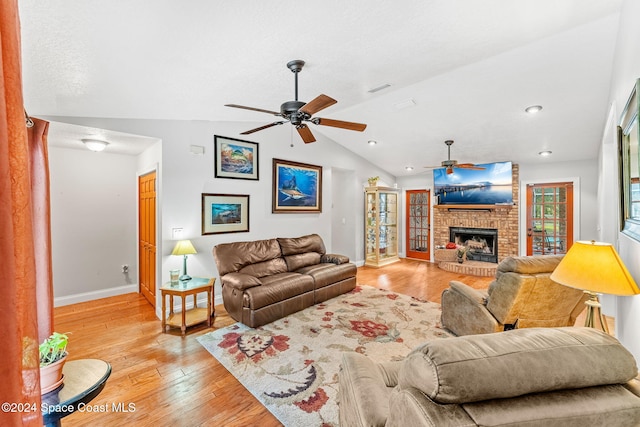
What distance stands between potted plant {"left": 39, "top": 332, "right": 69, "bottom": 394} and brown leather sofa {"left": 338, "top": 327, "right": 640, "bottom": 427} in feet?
4.88

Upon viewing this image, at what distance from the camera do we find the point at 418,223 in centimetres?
769

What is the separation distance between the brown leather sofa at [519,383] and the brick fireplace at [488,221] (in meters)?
6.18

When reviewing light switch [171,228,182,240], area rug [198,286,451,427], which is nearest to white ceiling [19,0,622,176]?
light switch [171,228,182,240]

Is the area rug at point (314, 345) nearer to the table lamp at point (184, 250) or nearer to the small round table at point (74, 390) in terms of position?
the table lamp at point (184, 250)

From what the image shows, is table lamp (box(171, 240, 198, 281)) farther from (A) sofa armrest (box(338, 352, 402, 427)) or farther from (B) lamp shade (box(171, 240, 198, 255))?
(A) sofa armrest (box(338, 352, 402, 427))

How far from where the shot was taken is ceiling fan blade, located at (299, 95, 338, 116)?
2.16m

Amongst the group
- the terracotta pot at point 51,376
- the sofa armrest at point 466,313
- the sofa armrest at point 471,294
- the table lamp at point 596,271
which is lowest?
the sofa armrest at point 466,313

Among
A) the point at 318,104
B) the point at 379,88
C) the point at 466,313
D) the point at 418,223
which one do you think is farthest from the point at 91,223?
the point at 418,223

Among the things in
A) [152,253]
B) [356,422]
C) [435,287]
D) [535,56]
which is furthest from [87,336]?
[535,56]

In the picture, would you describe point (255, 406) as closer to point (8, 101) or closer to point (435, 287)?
point (8, 101)

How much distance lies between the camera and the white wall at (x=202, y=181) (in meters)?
3.64

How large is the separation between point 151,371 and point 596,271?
3318mm

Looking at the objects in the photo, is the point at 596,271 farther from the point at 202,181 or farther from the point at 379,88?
the point at 202,181

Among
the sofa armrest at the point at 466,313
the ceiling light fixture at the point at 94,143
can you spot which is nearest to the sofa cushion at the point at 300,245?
the sofa armrest at the point at 466,313
